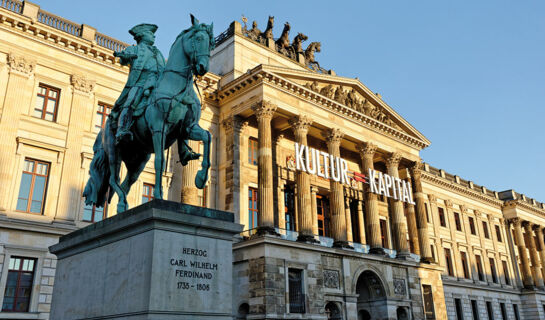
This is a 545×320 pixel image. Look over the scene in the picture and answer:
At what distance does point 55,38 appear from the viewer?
24875 millimetres

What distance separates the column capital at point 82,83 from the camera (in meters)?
25.2

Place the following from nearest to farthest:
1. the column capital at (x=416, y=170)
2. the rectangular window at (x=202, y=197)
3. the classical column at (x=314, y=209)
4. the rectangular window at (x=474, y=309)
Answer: the rectangular window at (x=202, y=197) → the classical column at (x=314, y=209) → the column capital at (x=416, y=170) → the rectangular window at (x=474, y=309)

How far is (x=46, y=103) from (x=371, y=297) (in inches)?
879

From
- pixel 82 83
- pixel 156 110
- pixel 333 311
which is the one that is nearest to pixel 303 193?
pixel 333 311

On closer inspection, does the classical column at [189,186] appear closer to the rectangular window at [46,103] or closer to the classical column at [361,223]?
the rectangular window at [46,103]

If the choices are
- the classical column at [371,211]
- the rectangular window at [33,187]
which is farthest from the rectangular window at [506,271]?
the rectangular window at [33,187]

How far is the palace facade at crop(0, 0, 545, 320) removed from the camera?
22719 mm

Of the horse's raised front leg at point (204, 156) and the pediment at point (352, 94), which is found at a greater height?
the pediment at point (352, 94)

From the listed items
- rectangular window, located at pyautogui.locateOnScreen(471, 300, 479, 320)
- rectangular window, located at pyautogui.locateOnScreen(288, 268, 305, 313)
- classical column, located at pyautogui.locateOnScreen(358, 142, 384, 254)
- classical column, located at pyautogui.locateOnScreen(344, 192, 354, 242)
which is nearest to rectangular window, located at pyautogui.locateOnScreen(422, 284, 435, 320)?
classical column, located at pyautogui.locateOnScreen(358, 142, 384, 254)

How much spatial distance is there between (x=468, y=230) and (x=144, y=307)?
5181 cm

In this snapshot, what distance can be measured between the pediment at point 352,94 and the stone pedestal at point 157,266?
68.5 feet

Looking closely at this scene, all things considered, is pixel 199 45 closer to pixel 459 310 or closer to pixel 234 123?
pixel 234 123

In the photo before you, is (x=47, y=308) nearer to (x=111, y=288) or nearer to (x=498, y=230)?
(x=111, y=288)

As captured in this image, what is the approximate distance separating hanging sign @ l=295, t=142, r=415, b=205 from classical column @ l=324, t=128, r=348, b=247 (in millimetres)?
552
